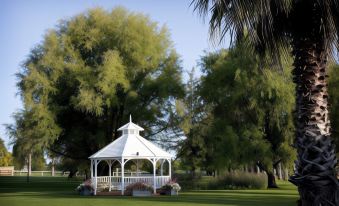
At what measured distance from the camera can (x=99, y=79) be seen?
39.0m


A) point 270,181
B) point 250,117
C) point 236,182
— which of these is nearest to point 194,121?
point 250,117

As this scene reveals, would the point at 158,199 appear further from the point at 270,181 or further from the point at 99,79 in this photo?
the point at 270,181

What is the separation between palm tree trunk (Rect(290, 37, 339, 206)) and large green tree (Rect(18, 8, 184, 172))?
94.5 feet

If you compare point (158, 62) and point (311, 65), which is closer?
point (311, 65)

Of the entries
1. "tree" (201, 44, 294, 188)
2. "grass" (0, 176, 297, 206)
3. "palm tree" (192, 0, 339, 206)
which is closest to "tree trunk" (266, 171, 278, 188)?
"tree" (201, 44, 294, 188)

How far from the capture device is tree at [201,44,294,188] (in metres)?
38.7

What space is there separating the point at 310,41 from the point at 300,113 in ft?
4.93

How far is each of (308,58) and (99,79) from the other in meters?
30.4

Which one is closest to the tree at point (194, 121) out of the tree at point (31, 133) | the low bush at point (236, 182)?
the low bush at point (236, 182)

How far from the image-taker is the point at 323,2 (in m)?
9.36

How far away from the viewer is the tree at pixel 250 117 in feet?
127

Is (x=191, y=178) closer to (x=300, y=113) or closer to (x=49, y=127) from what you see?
(x=49, y=127)

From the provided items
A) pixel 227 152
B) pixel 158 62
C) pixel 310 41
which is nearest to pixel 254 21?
pixel 310 41

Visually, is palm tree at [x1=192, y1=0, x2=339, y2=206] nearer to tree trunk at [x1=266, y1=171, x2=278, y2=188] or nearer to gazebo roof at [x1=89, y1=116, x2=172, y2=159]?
gazebo roof at [x1=89, y1=116, x2=172, y2=159]
